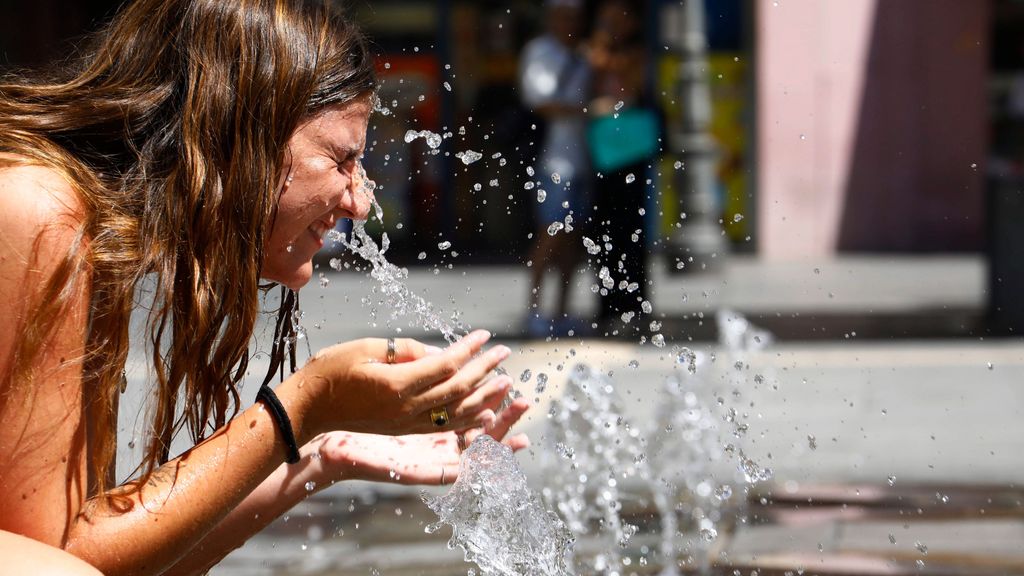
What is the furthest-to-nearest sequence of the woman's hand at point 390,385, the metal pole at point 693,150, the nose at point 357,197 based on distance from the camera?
the metal pole at point 693,150
the nose at point 357,197
the woman's hand at point 390,385

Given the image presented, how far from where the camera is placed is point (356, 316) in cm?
904

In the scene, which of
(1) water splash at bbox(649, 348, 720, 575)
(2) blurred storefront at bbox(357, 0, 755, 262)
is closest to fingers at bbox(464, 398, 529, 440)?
(1) water splash at bbox(649, 348, 720, 575)

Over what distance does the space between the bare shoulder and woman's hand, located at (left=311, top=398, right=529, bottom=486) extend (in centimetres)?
62

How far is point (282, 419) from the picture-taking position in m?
1.84

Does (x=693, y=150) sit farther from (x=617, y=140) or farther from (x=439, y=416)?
(x=439, y=416)

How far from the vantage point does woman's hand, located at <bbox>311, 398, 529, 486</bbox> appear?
219cm

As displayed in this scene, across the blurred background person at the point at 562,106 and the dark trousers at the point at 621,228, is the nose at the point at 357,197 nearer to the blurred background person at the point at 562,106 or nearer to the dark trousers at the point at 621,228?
the dark trousers at the point at 621,228

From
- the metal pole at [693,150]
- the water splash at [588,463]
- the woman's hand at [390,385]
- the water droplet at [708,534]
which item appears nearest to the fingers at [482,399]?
the woman's hand at [390,385]

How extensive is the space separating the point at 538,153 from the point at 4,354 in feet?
25.1

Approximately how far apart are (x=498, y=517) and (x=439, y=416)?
1.74 ft

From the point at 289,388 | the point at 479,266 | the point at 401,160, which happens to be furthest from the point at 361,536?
the point at 401,160

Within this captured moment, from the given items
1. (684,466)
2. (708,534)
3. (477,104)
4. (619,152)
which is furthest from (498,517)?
(477,104)

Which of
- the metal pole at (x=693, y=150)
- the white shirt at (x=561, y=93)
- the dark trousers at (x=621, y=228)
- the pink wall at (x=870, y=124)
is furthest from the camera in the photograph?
the pink wall at (x=870, y=124)

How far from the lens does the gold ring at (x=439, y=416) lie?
6.27 feet
